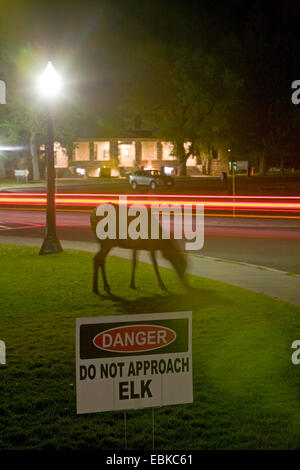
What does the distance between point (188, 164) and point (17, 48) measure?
35380 millimetres

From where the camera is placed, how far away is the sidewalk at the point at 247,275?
11.6 meters

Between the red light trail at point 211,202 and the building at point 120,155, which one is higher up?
the building at point 120,155

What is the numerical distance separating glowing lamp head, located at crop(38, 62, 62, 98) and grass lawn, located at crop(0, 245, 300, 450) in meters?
5.37

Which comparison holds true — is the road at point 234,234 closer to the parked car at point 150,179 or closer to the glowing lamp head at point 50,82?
the glowing lamp head at point 50,82

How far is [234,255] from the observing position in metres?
16.5

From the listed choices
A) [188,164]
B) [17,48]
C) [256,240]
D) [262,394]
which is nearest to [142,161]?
[188,164]

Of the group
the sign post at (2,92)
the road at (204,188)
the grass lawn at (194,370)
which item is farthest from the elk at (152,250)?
the sign post at (2,92)

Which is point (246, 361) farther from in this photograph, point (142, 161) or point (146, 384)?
point (142, 161)

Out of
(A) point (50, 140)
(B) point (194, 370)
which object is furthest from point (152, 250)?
(A) point (50, 140)

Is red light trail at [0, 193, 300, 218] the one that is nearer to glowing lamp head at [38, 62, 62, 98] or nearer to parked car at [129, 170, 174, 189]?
parked car at [129, 170, 174, 189]

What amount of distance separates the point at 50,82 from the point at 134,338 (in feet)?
40.9

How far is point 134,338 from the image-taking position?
15.8 ft

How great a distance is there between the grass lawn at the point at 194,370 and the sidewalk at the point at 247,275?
0.44 meters

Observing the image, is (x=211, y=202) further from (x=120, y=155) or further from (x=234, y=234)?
(x=120, y=155)
